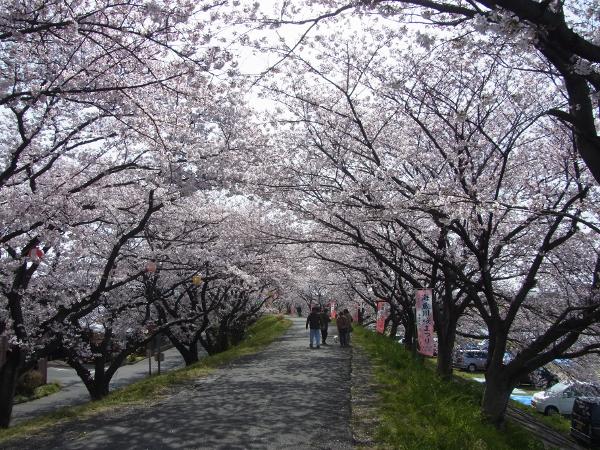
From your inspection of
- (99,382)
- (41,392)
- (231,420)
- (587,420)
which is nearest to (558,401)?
(587,420)

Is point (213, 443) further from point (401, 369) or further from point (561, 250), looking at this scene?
point (561, 250)

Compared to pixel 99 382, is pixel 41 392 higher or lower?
lower

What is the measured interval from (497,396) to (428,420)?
3.14 metres

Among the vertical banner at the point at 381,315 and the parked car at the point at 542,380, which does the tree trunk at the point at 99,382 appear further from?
the parked car at the point at 542,380

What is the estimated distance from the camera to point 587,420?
50.9 ft

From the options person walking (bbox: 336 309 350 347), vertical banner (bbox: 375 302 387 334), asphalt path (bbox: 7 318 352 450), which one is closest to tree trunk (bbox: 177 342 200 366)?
person walking (bbox: 336 309 350 347)

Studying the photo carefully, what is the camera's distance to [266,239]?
1348 centimetres

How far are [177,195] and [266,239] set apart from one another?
4.92 meters

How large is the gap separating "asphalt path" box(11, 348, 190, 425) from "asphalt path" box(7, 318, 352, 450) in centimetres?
782

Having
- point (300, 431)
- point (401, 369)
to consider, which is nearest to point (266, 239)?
point (401, 369)

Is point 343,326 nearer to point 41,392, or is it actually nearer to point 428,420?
point 41,392

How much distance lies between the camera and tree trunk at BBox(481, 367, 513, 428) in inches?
341

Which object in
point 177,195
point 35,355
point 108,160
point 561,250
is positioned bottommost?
point 35,355

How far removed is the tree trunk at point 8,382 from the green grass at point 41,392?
9844 mm
